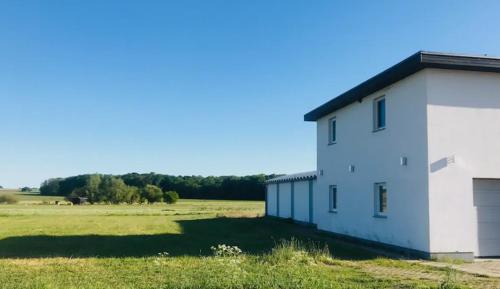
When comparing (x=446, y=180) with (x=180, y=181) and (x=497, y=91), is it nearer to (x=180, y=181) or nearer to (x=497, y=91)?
(x=497, y=91)

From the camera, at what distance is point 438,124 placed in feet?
44.4

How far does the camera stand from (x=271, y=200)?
37.4 meters

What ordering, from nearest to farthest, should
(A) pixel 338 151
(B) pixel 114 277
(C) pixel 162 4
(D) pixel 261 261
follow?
(B) pixel 114 277, (D) pixel 261 261, (C) pixel 162 4, (A) pixel 338 151

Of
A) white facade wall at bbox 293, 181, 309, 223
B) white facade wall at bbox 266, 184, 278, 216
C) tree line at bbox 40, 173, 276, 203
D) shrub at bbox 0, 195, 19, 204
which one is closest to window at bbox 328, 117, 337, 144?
white facade wall at bbox 293, 181, 309, 223

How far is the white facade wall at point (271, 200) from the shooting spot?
35938 mm

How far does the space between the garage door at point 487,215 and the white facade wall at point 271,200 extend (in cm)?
2200

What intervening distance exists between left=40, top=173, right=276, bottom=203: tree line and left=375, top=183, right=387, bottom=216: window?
60733 millimetres

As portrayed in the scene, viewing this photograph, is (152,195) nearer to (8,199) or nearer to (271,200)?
(8,199)

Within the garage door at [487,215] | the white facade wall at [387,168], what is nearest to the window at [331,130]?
the white facade wall at [387,168]

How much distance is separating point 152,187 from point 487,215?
7495 centimetres

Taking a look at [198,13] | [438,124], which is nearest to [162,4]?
[198,13]

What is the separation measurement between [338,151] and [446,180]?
7.32 metres

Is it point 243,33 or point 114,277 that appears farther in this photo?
point 243,33

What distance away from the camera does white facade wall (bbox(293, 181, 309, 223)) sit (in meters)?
27.4
